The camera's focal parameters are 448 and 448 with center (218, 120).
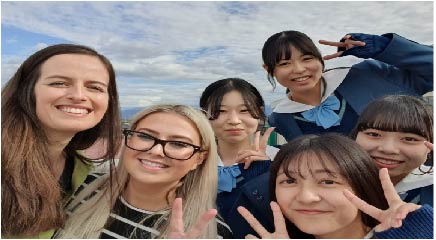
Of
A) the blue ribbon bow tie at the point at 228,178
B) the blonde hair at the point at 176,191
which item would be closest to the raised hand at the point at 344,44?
the blue ribbon bow tie at the point at 228,178

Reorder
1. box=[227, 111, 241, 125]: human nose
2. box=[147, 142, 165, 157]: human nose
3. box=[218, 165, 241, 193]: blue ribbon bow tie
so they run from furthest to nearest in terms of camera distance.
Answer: box=[227, 111, 241, 125]: human nose
box=[218, 165, 241, 193]: blue ribbon bow tie
box=[147, 142, 165, 157]: human nose

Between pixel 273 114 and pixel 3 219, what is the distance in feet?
5.61

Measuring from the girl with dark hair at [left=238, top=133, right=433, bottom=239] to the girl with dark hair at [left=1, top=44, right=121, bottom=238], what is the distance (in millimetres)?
789

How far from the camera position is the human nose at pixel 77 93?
71.9 inches

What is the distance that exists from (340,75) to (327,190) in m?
1.30

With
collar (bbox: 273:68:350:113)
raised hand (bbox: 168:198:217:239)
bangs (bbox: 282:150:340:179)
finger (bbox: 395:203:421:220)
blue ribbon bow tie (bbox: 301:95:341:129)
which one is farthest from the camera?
collar (bbox: 273:68:350:113)

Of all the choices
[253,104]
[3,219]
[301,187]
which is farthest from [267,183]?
[3,219]

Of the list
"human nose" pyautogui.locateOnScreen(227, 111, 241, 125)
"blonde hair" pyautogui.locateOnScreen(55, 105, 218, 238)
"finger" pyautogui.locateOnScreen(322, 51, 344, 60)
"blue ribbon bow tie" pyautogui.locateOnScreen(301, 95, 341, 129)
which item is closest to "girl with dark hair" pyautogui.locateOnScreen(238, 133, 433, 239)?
"blonde hair" pyautogui.locateOnScreen(55, 105, 218, 238)

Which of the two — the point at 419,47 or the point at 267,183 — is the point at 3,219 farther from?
the point at 419,47

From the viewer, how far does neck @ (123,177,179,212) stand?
1849 millimetres

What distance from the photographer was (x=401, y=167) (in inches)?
74.2

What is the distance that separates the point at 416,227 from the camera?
138cm

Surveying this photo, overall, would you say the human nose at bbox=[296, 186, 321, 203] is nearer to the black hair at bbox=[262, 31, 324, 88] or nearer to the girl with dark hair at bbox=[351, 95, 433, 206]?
the girl with dark hair at bbox=[351, 95, 433, 206]

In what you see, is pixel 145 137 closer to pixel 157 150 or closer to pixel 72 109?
pixel 157 150
